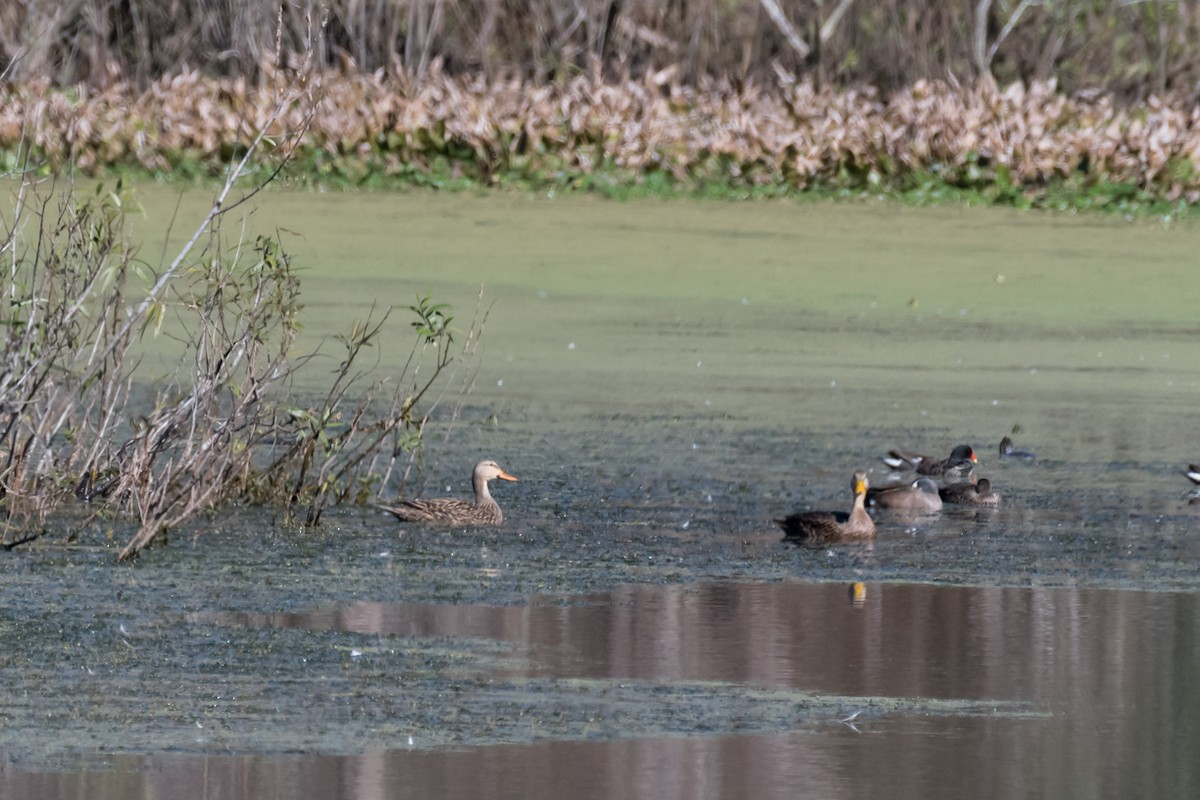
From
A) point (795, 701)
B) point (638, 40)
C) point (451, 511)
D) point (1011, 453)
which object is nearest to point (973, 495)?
point (1011, 453)

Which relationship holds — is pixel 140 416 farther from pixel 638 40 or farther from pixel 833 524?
pixel 638 40

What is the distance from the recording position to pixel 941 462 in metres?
8.45

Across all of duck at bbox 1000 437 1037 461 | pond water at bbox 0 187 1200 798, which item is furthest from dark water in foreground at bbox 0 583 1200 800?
duck at bbox 1000 437 1037 461

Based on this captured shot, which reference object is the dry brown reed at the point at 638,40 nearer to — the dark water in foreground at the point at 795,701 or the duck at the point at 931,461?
the duck at the point at 931,461

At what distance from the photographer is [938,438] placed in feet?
30.2

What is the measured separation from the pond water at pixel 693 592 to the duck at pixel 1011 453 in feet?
0.40

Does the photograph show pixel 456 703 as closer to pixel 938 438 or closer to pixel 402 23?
pixel 938 438

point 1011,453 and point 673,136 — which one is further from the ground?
point 673,136

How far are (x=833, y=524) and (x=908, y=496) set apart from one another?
0.87m

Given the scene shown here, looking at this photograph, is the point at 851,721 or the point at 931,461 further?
the point at 931,461

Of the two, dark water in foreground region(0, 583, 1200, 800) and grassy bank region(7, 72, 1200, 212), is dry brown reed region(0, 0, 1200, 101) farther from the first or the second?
dark water in foreground region(0, 583, 1200, 800)

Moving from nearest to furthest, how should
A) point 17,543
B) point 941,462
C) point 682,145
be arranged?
point 17,543
point 941,462
point 682,145

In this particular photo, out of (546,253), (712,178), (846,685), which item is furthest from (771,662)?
(712,178)

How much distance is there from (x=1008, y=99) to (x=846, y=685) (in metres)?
11.3
